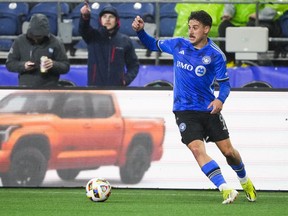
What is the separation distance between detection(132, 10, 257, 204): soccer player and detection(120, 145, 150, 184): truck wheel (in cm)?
180

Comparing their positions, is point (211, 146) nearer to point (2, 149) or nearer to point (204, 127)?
point (204, 127)

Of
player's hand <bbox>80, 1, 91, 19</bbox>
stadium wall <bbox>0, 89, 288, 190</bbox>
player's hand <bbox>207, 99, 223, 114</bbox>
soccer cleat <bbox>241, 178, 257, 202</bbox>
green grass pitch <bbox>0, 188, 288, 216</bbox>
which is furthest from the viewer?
player's hand <bbox>80, 1, 91, 19</bbox>

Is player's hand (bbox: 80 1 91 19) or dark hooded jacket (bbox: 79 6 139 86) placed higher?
player's hand (bbox: 80 1 91 19)

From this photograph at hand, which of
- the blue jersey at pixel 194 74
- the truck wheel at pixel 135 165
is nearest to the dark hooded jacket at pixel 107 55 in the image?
the truck wheel at pixel 135 165

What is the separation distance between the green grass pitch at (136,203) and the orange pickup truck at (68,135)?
300mm

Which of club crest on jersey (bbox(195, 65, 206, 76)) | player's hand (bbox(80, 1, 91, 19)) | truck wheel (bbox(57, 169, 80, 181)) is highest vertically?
player's hand (bbox(80, 1, 91, 19))

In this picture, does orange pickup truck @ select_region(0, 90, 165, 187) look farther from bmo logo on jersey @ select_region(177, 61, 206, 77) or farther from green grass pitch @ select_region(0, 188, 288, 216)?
bmo logo on jersey @ select_region(177, 61, 206, 77)

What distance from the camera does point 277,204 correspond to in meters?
10.9

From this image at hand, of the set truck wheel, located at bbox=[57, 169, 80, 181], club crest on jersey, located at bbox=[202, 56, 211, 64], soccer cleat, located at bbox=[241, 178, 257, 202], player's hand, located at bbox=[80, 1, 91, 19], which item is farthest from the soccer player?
player's hand, located at bbox=[80, 1, 91, 19]

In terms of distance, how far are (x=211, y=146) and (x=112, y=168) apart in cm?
126

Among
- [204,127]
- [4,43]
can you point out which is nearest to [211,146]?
[204,127]

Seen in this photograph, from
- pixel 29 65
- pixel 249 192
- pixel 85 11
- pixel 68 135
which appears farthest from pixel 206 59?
pixel 29 65

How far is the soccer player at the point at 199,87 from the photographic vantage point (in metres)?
10.7

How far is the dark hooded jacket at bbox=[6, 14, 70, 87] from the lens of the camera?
1404 cm
